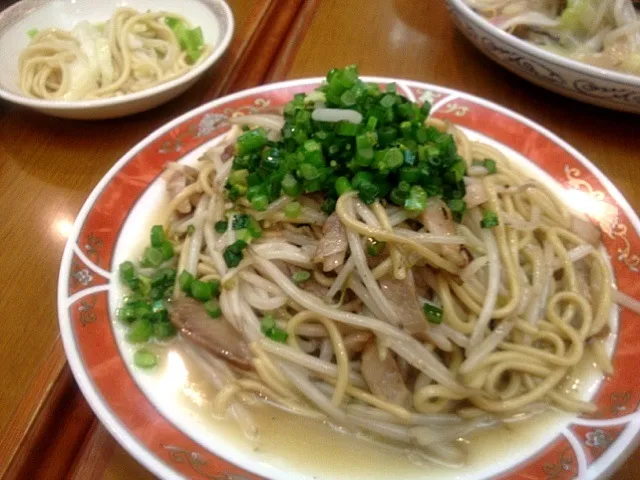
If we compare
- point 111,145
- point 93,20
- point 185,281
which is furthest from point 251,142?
point 93,20

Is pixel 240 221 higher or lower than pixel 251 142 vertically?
lower

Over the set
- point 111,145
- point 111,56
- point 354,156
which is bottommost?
point 111,145

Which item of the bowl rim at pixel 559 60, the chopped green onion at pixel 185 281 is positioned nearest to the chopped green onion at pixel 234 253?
the chopped green onion at pixel 185 281

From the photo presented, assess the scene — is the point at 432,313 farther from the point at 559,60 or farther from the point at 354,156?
the point at 559,60

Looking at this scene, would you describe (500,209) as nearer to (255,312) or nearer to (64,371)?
(255,312)

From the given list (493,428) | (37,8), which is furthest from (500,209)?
(37,8)

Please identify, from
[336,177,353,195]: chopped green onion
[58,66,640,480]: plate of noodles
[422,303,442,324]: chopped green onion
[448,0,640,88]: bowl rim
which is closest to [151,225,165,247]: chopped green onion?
[58,66,640,480]: plate of noodles

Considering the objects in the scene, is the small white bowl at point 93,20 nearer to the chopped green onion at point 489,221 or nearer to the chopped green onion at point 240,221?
the chopped green onion at point 240,221

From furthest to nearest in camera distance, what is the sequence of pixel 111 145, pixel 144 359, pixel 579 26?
pixel 579 26
pixel 111 145
pixel 144 359
